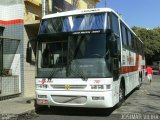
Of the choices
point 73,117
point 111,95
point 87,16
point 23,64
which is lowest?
point 73,117

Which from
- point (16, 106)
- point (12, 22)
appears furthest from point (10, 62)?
point (16, 106)

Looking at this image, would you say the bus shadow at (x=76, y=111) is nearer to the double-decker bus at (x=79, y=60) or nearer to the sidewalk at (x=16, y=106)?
the sidewalk at (x=16, y=106)

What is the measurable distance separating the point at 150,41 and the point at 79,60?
164ft

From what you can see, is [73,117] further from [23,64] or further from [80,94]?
[23,64]

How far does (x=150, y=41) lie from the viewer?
5991cm

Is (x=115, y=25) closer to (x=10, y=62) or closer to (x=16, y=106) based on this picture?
(x=16, y=106)

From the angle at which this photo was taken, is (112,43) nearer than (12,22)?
Yes

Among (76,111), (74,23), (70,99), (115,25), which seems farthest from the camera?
(76,111)

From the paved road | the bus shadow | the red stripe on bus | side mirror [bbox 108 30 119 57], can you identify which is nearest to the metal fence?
the red stripe on bus

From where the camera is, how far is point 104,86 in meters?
11.0

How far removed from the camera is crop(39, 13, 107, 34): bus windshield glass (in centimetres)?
1162

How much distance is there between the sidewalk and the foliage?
151ft

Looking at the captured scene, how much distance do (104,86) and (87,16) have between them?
8.18 ft

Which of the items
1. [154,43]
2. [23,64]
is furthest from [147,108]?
[154,43]
